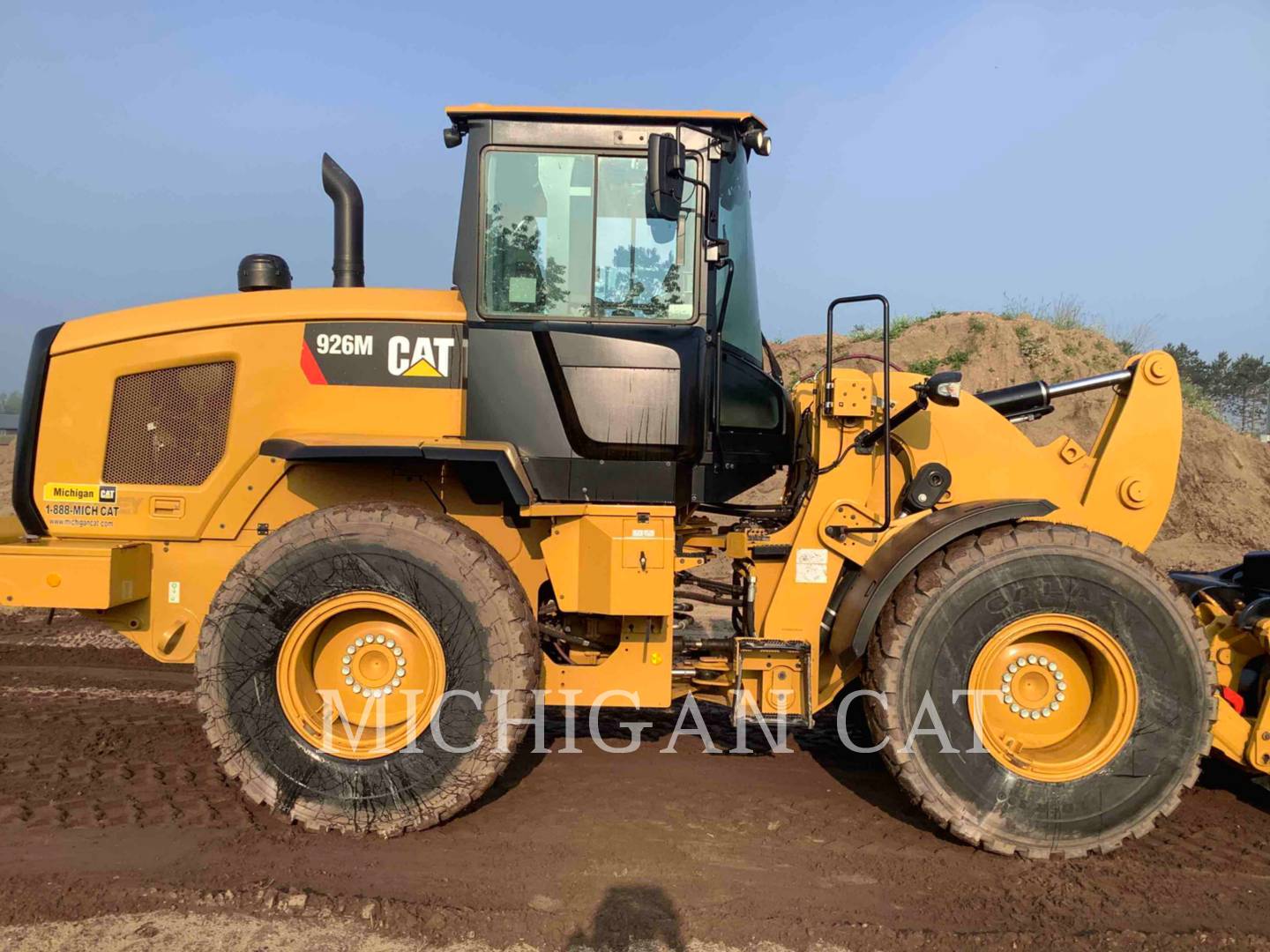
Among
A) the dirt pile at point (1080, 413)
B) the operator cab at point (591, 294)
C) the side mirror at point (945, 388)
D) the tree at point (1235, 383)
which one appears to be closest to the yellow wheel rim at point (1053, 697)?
the side mirror at point (945, 388)

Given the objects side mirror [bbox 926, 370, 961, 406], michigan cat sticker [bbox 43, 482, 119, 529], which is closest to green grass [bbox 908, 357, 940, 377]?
side mirror [bbox 926, 370, 961, 406]

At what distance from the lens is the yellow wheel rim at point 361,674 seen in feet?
12.1

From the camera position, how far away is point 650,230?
13.1 ft

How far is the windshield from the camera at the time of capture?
13.6 feet

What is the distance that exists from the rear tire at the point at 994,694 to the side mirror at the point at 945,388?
634 mm

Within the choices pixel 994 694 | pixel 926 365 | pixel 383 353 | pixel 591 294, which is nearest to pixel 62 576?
pixel 383 353

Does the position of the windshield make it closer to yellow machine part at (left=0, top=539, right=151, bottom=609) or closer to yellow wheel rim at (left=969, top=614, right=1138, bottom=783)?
yellow wheel rim at (left=969, top=614, right=1138, bottom=783)

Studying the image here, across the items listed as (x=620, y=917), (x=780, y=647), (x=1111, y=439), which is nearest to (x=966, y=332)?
(x=1111, y=439)

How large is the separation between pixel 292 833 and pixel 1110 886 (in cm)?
333

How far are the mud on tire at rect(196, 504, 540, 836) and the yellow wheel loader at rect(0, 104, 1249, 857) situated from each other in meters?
0.01

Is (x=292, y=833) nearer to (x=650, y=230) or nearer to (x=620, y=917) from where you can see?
(x=620, y=917)

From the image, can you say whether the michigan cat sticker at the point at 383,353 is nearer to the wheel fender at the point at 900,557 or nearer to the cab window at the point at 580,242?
the cab window at the point at 580,242

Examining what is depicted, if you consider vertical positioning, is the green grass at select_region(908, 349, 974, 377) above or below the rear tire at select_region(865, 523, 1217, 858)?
above

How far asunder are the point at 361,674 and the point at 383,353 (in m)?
1.46
